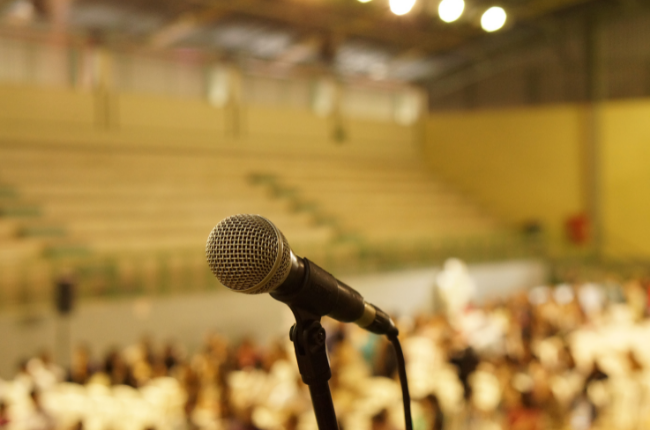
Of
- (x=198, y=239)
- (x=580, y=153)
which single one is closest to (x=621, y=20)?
(x=580, y=153)

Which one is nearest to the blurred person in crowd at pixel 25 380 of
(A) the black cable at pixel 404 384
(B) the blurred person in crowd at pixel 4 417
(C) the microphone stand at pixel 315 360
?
(B) the blurred person in crowd at pixel 4 417

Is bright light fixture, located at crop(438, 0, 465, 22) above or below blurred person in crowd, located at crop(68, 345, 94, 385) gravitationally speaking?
above

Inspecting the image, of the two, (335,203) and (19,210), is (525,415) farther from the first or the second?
(335,203)

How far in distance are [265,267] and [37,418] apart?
4.39 metres

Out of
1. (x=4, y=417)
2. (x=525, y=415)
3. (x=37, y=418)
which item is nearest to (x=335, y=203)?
(x=525, y=415)

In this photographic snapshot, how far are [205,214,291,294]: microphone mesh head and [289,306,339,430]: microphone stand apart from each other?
4.6 inches

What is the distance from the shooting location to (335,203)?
13.7 m

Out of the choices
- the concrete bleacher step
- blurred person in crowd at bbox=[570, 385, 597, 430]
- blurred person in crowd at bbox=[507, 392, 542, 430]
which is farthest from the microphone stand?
the concrete bleacher step

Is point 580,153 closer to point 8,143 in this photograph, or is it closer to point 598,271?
point 598,271

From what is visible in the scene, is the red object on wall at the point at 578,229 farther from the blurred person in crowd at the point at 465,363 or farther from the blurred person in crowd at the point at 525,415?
the blurred person in crowd at the point at 525,415

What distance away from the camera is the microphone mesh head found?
3.94 feet

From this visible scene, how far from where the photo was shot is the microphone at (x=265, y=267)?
120 cm

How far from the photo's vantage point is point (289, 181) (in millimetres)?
14141

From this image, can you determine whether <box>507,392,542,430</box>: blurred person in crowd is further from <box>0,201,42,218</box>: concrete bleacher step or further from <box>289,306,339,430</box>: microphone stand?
<box>0,201,42,218</box>: concrete bleacher step
